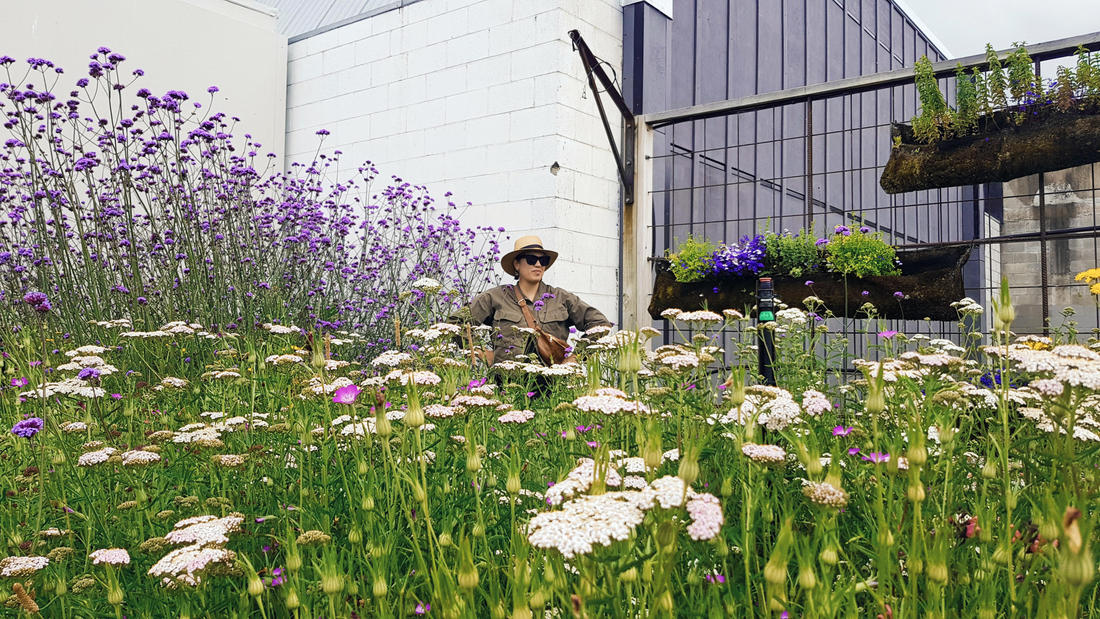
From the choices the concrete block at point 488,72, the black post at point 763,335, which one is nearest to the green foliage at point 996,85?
the black post at point 763,335

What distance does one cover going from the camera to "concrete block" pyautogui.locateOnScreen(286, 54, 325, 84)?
8.44 meters

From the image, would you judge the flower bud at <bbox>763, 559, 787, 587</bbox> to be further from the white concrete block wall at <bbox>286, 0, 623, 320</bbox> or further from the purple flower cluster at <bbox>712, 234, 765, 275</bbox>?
the white concrete block wall at <bbox>286, 0, 623, 320</bbox>

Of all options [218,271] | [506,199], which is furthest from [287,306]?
[506,199]

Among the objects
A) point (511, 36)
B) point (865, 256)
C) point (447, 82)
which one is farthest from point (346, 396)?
point (447, 82)

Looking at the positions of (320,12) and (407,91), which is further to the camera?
(320,12)

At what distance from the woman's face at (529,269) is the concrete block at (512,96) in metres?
2.06

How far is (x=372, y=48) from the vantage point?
7961mm

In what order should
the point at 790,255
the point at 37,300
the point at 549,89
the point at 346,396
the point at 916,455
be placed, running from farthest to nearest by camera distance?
the point at 549,89
the point at 790,255
the point at 37,300
the point at 346,396
the point at 916,455

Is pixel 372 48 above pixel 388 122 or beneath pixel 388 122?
above

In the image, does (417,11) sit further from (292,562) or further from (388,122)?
(292,562)

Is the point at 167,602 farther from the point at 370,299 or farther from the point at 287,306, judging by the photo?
the point at 370,299

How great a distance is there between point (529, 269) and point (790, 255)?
1.68m

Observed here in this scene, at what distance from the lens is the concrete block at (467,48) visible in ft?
23.2

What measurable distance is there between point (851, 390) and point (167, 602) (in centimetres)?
188
